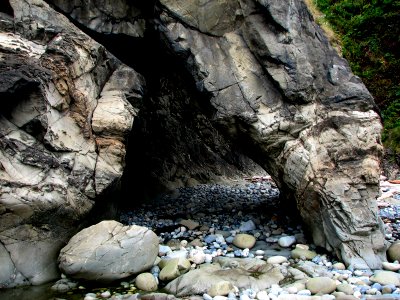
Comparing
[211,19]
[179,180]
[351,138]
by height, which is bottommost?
[179,180]

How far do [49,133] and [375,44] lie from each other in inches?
548

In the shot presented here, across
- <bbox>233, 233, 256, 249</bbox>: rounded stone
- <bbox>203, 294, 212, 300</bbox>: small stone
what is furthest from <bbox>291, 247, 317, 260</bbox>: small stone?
<bbox>203, 294, 212, 300</bbox>: small stone

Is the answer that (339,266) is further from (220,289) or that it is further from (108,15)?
(108,15)

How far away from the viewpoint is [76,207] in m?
7.05

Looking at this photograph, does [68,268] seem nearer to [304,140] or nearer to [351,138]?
[304,140]

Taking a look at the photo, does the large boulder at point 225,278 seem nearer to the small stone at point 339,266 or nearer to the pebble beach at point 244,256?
the pebble beach at point 244,256

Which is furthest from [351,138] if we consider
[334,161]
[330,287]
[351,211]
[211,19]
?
[211,19]

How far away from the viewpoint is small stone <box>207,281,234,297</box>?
5.71m

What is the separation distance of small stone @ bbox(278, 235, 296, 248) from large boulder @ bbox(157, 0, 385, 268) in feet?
1.39

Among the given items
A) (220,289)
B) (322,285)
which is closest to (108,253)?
(220,289)

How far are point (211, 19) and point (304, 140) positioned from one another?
10.7 feet

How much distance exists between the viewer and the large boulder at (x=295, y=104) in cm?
731

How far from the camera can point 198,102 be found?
9.65 meters

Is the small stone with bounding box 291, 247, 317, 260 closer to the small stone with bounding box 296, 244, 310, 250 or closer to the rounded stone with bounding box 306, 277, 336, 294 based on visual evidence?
the small stone with bounding box 296, 244, 310, 250
